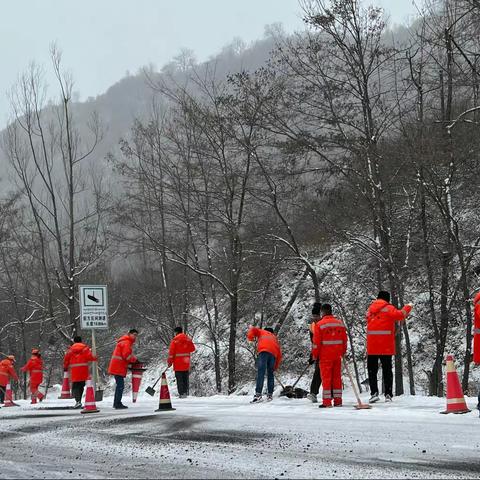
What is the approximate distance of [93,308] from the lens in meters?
19.7

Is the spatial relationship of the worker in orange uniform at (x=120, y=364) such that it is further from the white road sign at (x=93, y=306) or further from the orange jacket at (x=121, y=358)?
the white road sign at (x=93, y=306)

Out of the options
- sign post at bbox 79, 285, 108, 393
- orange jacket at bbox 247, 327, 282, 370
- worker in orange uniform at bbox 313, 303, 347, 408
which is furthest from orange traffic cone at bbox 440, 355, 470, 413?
sign post at bbox 79, 285, 108, 393

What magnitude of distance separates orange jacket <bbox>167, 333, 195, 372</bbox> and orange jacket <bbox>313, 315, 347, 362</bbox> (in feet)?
19.1

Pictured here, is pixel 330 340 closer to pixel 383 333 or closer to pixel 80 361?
pixel 383 333

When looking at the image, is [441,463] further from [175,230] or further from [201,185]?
[175,230]

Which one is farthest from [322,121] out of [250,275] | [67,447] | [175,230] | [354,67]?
[67,447]

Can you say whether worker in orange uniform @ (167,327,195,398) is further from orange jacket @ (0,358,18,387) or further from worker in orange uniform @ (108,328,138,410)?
orange jacket @ (0,358,18,387)

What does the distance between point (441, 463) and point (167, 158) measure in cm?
2222

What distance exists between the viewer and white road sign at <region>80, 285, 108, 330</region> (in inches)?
763

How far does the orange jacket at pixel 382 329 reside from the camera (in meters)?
12.2

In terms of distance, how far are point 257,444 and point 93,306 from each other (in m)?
12.6

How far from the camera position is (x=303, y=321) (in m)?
33.2

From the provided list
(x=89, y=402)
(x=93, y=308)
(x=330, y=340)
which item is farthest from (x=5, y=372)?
(x=330, y=340)

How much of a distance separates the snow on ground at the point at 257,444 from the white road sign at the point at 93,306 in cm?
706
